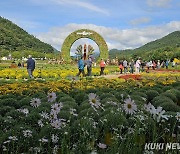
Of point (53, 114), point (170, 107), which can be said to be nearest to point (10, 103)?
point (170, 107)

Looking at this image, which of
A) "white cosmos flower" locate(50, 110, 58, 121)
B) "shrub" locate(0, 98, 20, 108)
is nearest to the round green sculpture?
"shrub" locate(0, 98, 20, 108)

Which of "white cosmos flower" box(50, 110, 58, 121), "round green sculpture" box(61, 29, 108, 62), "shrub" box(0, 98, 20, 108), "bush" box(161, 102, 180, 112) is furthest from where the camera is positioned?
"round green sculpture" box(61, 29, 108, 62)

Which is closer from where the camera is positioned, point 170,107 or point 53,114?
point 53,114

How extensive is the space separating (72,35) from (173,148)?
42.1 metres

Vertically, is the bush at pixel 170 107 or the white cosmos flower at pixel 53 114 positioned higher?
the white cosmos flower at pixel 53 114

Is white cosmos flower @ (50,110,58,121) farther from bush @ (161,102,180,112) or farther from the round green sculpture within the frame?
the round green sculpture

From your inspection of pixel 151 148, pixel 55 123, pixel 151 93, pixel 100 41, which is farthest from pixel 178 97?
pixel 100 41

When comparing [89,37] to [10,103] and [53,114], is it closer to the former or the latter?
[10,103]

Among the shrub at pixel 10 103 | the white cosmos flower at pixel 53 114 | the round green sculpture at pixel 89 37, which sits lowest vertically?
the shrub at pixel 10 103

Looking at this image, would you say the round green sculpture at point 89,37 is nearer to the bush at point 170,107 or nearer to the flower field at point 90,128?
the flower field at point 90,128

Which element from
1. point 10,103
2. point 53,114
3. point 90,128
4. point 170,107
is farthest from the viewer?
point 10,103

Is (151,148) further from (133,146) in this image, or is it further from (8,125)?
(8,125)

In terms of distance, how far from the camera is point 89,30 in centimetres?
4481

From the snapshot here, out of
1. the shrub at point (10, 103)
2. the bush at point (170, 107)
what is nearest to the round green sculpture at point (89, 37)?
the shrub at point (10, 103)
